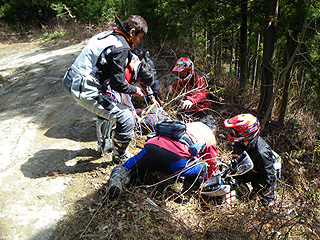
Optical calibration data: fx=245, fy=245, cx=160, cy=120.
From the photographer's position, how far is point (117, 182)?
307 centimetres

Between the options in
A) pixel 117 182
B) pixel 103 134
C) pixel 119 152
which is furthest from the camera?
pixel 103 134

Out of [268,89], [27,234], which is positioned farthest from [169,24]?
[27,234]

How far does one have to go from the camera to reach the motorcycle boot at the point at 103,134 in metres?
3.99

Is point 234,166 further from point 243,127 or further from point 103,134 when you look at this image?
point 103,134

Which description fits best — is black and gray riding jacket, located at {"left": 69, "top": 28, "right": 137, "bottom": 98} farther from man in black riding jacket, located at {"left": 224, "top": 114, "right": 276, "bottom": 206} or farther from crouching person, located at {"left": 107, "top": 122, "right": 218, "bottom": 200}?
man in black riding jacket, located at {"left": 224, "top": 114, "right": 276, "bottom": 206}

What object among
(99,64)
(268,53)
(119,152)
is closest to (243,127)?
(119,152)

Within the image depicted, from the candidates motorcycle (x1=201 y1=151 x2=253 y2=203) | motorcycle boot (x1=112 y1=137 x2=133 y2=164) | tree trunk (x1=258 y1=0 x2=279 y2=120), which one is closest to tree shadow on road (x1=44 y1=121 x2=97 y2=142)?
motorcycle boot (x1=112 y1=137 x2=133 y2=164)

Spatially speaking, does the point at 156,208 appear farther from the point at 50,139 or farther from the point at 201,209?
the point at 50,139

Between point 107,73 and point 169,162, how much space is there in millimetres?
1471

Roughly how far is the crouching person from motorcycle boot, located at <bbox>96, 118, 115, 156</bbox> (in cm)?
88

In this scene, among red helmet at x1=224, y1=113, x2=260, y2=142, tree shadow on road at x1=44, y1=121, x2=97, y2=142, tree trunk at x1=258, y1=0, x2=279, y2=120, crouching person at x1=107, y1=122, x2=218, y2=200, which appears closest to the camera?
crouching person at x1=107, y1=122, x2=218, y2=200

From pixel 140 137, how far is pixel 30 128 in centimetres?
216

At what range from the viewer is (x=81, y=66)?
3.20 m

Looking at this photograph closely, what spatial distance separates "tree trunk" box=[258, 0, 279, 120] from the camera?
5.68m
